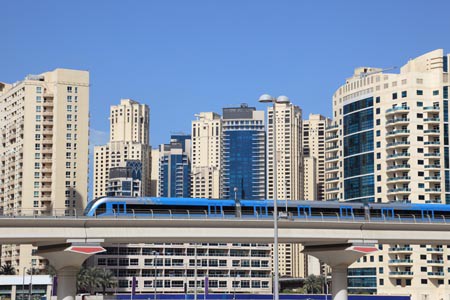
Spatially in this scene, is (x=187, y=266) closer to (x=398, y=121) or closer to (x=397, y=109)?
(x=398, y=121)

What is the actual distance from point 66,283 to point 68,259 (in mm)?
2187

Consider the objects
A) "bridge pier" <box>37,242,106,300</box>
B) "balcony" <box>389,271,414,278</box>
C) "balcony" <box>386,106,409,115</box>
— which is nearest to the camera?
"bridge pier" <box>37,242,106,300</box>

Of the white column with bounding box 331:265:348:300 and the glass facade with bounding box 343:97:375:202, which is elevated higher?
the glass facade with bounding box 343:97:375:202

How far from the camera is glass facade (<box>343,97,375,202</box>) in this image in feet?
532

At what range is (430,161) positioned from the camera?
157375 millimetres

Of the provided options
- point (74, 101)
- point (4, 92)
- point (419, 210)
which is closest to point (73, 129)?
point (74, 101)

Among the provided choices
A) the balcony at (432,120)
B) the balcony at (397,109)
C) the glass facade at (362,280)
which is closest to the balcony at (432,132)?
the balcony at (432,120)

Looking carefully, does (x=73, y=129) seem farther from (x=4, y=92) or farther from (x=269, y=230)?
(x=269, y=230)

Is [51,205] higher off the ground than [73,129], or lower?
lower

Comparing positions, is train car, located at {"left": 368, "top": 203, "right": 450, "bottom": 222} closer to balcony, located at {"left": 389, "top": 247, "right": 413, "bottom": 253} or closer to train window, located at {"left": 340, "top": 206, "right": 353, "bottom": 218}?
train window, located at {"left": 340, "top": 206, "right": 353, "bottom": 218}

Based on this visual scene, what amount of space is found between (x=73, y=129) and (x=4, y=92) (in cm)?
2860

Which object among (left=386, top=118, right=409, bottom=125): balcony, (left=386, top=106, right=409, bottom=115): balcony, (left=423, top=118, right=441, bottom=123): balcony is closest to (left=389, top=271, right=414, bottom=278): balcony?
(left=386, top=118, right=409, bottom=125): balcony

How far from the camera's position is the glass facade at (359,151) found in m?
162

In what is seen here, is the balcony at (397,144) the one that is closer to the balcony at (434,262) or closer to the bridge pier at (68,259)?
the balcony at (434,262)
